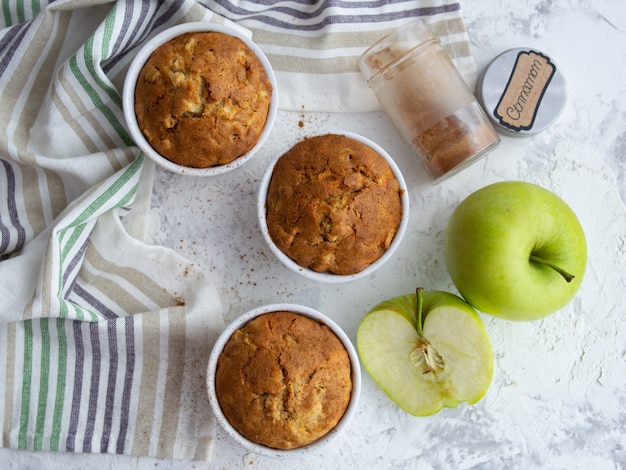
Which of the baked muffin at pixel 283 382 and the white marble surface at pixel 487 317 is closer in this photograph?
the baked muffin at pixel 283 382

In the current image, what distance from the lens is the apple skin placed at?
152 centimetres

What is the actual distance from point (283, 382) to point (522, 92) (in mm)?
970

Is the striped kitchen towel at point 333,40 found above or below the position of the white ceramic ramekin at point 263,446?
above

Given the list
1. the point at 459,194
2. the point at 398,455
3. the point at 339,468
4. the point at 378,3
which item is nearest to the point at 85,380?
the point at 339,468

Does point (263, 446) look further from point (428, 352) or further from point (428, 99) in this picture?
point (428, 99)

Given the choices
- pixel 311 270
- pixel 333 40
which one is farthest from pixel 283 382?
pixel 333 40

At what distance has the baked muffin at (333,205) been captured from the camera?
1508mm

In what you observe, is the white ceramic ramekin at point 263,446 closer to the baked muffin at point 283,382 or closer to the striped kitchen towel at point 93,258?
the baked muffin at point 283,382

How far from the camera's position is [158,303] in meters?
1.73

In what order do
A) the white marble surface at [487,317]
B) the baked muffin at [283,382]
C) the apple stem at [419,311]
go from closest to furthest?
the baked muffin at [283,382], the apple stem at [419,311], the white marble surface at [487,317]

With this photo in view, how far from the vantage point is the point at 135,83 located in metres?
1.59

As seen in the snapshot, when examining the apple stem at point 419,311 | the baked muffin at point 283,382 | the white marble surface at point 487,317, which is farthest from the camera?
the white marble surface at point 487,317

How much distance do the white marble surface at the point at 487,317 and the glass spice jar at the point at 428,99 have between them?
12 cm

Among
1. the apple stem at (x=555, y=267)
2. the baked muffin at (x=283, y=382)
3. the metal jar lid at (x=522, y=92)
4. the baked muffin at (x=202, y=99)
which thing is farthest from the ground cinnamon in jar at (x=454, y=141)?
the baked muffin at (x=283, y=382)
